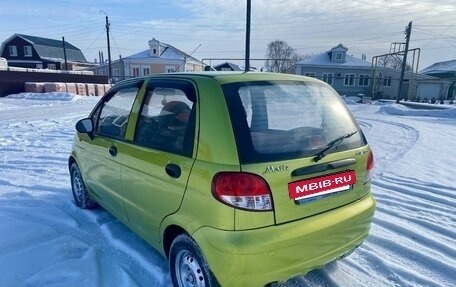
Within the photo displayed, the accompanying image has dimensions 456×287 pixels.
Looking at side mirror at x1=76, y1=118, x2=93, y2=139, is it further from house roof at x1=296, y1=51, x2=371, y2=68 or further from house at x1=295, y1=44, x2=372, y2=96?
house roof at x1=296, y1=51, x2=371, y2=68

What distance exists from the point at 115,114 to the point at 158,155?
1.31 metres

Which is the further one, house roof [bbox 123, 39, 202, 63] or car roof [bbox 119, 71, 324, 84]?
house roof [bbox 123, 39, 202, 63]

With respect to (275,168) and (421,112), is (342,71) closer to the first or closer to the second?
(421,112)

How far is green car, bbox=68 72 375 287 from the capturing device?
1.98m

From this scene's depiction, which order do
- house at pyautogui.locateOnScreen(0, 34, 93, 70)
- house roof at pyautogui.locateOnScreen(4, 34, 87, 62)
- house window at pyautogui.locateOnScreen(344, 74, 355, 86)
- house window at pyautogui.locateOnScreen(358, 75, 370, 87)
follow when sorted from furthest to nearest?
house roof at pyautogui.locateOnScreen(4, 34, 87, 62) < house at pyautogui.locateOnScreen(0, 34, 93, 70) < house window at pyautogui.locateOnScreen(344, 74, 355, 86) < house window at pyautogui.locateOnScreen(358, 75, 370, 87)

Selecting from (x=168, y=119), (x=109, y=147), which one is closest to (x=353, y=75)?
(x=109, y=147)

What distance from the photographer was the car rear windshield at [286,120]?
2064mm

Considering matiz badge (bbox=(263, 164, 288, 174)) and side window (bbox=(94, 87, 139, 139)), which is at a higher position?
side window (bbox=(94, 87, 139, 139))

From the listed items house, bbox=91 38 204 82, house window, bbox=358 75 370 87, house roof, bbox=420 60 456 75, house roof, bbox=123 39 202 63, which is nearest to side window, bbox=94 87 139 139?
house window, bbox=358 75 370 87

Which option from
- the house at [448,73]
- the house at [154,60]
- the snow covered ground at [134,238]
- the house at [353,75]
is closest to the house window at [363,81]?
the house at [353,75]

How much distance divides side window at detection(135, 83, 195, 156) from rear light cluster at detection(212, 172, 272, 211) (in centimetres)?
38

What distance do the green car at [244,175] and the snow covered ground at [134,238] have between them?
0.44m

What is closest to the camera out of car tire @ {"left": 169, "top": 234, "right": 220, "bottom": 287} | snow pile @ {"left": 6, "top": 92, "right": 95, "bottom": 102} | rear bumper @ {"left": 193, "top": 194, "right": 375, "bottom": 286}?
rear bumper @ {"left": 193, "top": 194, "right": 375, "bottom": 286}

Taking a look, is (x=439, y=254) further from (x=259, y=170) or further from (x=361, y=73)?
(x=361, y=73)
